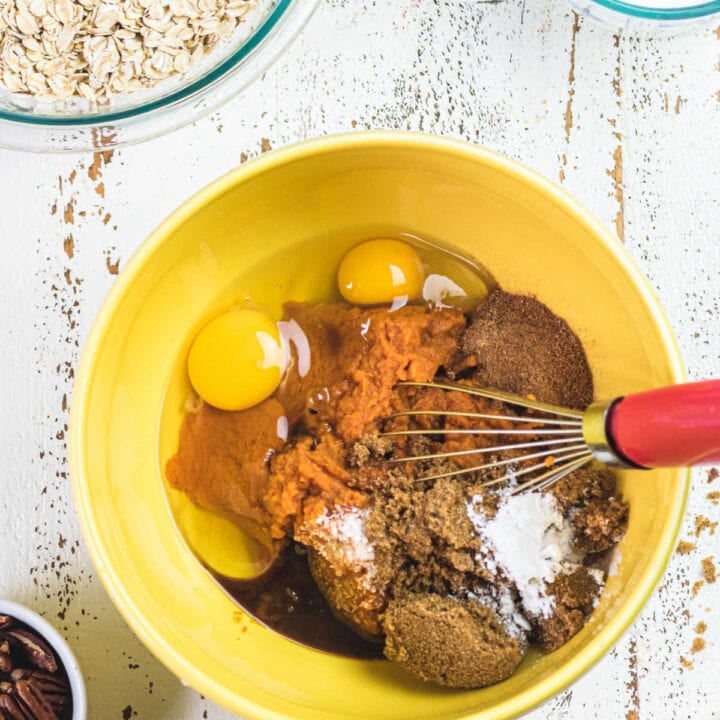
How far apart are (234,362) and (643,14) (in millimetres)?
758

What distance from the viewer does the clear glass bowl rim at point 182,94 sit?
1154mm

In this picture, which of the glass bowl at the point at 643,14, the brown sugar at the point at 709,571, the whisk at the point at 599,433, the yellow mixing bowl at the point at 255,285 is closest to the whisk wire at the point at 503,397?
the whisk at the point at 599,433

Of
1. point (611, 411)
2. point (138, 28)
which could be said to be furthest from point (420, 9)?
point (611, 411)

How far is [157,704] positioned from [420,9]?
3.45 feet

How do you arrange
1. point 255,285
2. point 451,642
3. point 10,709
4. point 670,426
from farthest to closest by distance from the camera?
1. point 255,285
2. point 10,709
3. point 451,642
4. point 670,426

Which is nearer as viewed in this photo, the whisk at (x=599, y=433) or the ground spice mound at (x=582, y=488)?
the whisk at (x=599, y=433)

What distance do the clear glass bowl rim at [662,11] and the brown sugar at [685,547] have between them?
745 mm

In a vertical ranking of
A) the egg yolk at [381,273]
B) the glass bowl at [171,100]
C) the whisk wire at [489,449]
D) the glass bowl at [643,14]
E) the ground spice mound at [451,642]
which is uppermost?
the glass bowl at [643,14]

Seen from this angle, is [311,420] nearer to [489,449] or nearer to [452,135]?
[489,449]

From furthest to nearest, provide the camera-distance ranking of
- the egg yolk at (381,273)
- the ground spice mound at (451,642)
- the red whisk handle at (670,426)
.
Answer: the egg yolk at (381,273)
the ground spice mound at (451,642)
the red whisk handle at (670,426)

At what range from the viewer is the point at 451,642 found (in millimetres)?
964

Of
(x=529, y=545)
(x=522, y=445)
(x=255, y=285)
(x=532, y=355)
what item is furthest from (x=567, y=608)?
(x=255, y=285)

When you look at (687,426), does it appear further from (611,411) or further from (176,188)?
(176,188)

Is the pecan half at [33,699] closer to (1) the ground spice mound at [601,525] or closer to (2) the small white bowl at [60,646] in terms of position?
(2) the small white bowl at [60,646]
